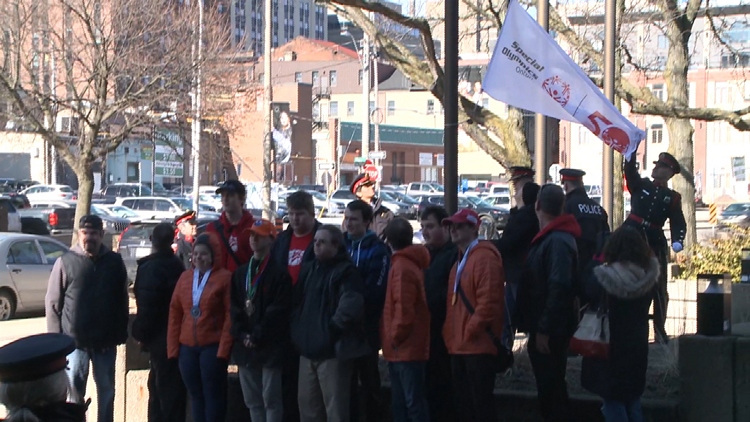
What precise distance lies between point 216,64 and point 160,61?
1770mm

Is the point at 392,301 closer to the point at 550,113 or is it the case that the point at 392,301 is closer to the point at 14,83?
the point at 550,113

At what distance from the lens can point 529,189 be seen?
7.36 metres

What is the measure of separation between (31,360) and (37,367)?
0.04 m

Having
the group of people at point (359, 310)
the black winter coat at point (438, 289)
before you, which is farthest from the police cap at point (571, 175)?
Result: the black winter coat at point (438, 289)

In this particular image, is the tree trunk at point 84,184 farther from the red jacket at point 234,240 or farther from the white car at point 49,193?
the white car at point 49,193

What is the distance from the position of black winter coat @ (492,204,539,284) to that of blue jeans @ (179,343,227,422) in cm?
234

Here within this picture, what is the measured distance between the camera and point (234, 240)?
7836 millimetres

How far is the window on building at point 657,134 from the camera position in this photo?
72.7 meters

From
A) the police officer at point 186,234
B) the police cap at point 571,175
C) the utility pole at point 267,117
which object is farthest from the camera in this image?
the utility pole at point 267,117

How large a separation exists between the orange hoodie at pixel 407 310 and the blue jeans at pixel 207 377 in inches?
53.3

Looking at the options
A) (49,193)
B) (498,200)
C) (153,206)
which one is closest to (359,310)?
(153,206)

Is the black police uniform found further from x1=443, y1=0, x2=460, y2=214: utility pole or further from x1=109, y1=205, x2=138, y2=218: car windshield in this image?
x1=109, y1=205, x2=138, y2=218: car windshield

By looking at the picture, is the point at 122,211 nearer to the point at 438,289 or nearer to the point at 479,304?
the point at 438,289

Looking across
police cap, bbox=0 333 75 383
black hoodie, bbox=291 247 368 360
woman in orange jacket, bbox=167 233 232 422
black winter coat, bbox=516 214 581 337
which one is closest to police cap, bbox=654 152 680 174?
black winter coat, bbox=516 214 581 337
